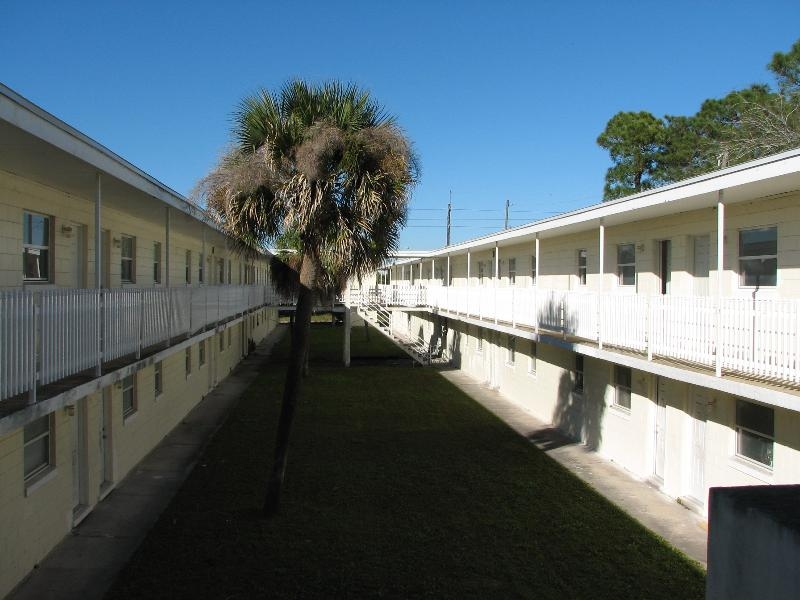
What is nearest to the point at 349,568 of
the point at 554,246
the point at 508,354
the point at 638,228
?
the point at 638,228

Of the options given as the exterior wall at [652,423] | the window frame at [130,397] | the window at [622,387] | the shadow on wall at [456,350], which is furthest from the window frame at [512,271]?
the window frame at [130,397]

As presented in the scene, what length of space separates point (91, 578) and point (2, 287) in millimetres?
3675

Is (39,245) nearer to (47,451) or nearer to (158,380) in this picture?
(47,451)

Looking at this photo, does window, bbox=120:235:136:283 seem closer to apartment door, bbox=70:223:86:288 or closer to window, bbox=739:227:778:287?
apartment door, bbox=70:223:86:288

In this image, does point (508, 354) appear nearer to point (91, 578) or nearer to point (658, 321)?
point (658, 321)

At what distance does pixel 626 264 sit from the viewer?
14.5m

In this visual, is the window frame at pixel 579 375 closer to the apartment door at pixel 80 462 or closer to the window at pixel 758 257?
the window at pixel 758 257

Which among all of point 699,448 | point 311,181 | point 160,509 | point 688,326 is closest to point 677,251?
point 688,326

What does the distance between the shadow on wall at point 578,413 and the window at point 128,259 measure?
10.4 metres

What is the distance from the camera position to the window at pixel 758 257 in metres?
9.84

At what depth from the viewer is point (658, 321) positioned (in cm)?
1066

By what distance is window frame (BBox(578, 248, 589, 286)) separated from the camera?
16.8 m

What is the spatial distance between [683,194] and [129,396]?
1067cm

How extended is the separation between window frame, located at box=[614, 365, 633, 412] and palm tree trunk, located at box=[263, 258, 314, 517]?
22.8 feet
